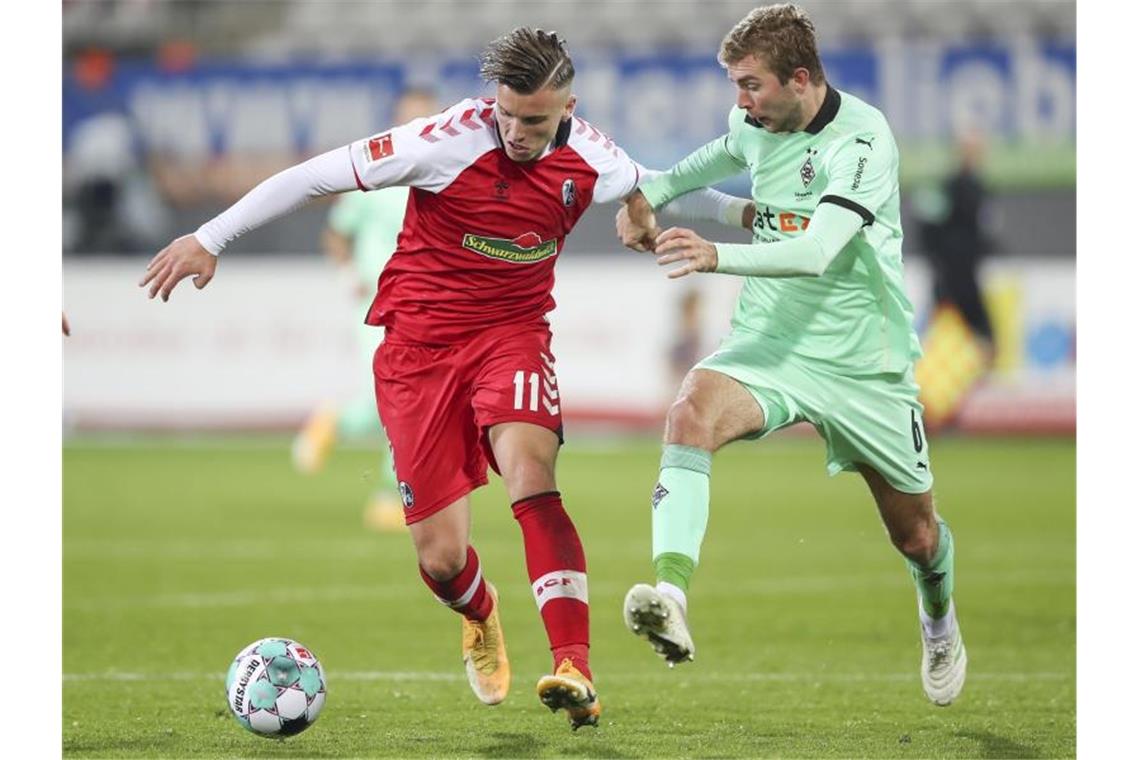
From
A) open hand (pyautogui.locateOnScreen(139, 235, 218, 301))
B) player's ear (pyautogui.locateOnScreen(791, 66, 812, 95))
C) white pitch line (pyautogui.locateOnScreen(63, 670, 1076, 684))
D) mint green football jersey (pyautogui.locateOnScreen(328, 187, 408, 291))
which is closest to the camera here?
open hand (pyautogui.locateOnScreen(139, 235, 218, 301))

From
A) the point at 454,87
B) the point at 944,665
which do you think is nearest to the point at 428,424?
the point at 944,665

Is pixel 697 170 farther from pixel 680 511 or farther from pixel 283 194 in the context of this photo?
pixel 283 194

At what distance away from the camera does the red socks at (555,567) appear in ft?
18.4

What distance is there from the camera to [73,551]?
1157 centimetres

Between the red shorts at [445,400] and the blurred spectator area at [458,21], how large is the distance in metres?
14.6

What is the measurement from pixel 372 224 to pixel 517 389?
6.11 metres

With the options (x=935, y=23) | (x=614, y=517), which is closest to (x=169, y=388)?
(x=614, y=517)

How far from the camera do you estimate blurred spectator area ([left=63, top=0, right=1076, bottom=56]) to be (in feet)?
68.5

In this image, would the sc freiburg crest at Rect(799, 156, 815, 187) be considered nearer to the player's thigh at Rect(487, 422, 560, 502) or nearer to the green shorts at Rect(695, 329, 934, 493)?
the green shorts at Rect(695, 329, 934, 493)

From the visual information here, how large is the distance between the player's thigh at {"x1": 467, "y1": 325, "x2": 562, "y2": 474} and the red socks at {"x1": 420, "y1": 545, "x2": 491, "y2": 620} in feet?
1.74

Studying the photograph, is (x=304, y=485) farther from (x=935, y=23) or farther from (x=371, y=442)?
(x=935, y=23)

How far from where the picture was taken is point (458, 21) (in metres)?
22.0

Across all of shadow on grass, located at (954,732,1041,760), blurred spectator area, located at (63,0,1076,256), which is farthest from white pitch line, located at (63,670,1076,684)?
blurred spectator area, located at (63,0,1076,256)

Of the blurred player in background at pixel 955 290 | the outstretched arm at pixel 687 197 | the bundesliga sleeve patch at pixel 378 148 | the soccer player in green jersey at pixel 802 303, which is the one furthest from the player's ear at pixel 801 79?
the blurred player in background at pixel 955 290
